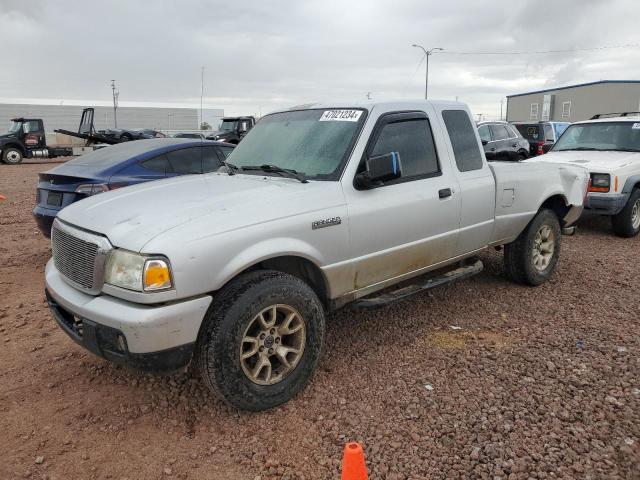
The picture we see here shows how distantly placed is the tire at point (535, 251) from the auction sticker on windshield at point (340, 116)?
8.06ft

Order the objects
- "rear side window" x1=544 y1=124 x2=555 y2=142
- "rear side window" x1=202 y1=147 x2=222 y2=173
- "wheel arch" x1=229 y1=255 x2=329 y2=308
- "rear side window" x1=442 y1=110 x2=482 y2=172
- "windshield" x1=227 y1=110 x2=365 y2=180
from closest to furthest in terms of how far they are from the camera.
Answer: "wheel arch" x1=229 y1=255 x2=329 y2=308, "windshield" x1=227 y1=110 x2=365 y2=180, "rear side window" x1=442 y1=110 x2=482 y2=172, "rear side window" x1=202 y1=147 x2=222 y2=173, "rear side window" x1=544 y1=124 x2=555 y2=142

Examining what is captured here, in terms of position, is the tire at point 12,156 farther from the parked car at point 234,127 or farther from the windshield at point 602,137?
the windshield at point 602,137

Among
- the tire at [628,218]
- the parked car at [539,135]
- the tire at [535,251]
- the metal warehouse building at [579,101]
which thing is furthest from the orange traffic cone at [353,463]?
the metal warehouse building at [579,101]

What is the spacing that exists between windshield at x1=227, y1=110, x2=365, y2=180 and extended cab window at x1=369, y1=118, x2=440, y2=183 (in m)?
0.25

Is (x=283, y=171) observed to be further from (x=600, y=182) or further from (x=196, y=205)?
(x=600, y=182)

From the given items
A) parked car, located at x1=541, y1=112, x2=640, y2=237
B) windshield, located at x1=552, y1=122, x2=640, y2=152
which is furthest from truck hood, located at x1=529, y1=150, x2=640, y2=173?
windshield, located at x1=552, y1=122, x2=640, y2=152

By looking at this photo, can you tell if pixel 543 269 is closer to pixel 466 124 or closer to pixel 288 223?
pixel 466 124

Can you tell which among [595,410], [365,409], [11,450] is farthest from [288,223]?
[595,410]

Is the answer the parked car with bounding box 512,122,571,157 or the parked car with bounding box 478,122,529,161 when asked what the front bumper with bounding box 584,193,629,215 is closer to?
the parked car with bounding box 478,122,529,161

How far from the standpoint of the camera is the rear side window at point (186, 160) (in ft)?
21.2

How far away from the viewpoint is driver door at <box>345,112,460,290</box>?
3.58 m

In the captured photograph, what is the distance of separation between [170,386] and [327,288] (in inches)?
50.0

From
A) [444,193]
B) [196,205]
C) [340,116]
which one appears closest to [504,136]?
[444,193]

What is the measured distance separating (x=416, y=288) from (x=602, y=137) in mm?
6631
